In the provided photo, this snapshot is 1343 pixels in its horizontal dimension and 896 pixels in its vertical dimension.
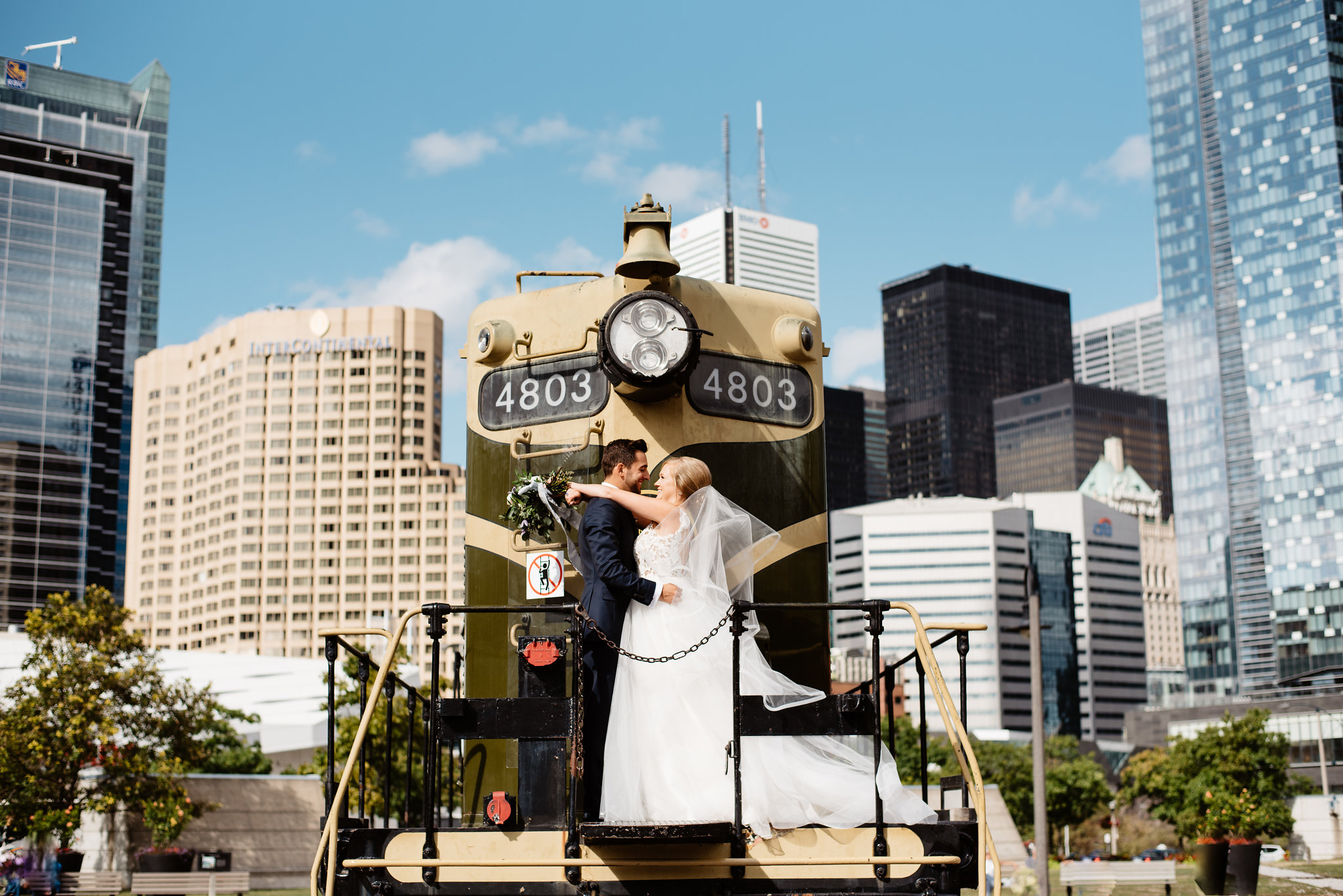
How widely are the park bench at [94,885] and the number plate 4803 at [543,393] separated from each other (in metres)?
21.4

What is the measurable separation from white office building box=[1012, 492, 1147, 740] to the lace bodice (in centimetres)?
18214

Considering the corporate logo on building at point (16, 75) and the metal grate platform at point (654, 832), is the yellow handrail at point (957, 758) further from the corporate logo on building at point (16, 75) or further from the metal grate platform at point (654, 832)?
the corporate logo on building at point (16, 75)

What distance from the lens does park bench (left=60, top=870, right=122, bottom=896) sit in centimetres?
2566

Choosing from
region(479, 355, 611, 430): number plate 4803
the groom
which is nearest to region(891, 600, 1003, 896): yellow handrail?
the groom

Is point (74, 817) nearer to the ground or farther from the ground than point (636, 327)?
nearer to the ground

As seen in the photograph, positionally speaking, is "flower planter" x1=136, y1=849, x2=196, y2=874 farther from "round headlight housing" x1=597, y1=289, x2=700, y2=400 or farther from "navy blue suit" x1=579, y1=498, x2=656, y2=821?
"navy blue suit" x1=579, y1=498, x2=656, y2=821

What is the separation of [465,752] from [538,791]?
5.16 feet

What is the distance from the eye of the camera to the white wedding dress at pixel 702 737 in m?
6.08

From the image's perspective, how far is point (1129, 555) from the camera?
192500mm

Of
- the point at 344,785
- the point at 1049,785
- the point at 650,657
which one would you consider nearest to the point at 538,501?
the point at 650,657

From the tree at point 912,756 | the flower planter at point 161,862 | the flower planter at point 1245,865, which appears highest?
the flower planter at point 1245,865

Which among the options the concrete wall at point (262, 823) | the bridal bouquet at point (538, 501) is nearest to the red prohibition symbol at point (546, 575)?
the bridal bouquet at point (538, 501)

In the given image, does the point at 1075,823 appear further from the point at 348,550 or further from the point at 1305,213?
the point at 348,550

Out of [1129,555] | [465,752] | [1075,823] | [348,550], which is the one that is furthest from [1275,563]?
[465,752]
